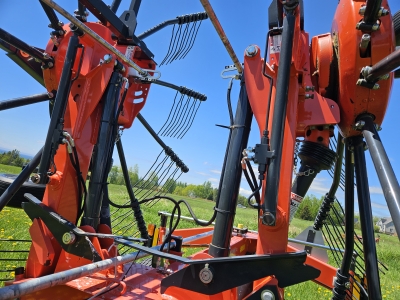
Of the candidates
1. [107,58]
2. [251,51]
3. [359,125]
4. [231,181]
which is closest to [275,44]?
[251,51]

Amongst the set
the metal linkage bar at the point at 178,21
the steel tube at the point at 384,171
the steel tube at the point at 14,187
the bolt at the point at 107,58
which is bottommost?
the steel tube at the point at 14,187

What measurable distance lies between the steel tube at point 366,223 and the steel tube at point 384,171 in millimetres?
221

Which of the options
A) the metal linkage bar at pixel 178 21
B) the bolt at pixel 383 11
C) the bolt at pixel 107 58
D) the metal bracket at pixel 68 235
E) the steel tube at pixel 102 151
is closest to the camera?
the bolt at pixel 383 11

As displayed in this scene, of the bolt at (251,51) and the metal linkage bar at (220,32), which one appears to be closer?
the metal linkage bar at (220,32)

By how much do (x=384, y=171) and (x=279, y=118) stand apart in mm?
656

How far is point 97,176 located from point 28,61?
69.9 inches

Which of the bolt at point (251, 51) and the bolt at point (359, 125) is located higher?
the bolt at point (251, 51)

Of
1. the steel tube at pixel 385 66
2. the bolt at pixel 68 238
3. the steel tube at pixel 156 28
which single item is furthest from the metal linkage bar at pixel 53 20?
the steel tube at pixel 385 66

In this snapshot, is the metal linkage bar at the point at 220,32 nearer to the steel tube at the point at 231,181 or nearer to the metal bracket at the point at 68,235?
the steel tube at the point at 231,181

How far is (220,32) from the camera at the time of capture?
7.43 feet

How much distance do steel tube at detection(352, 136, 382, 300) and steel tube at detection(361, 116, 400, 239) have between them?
8.7 inches

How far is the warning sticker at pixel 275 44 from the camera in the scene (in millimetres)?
2156

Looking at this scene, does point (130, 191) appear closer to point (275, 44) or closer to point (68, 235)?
point (68, 235)

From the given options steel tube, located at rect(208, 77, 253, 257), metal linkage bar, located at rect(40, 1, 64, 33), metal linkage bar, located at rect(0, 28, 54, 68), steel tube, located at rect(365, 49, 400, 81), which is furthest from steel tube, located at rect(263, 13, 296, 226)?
metal linkage bar, located at rect(0, 28, 54, 68)
